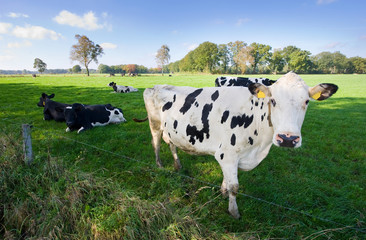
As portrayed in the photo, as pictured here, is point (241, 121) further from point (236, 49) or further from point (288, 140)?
point (236, 49)

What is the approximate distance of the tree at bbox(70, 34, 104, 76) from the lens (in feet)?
192

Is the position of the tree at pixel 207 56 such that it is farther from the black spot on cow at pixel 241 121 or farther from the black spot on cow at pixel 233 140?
the black spot on cow at pixel 233 140

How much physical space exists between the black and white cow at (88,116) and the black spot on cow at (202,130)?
4.92 metres

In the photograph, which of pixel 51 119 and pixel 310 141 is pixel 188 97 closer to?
pixel 310 141

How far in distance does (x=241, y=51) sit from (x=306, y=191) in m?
79.0

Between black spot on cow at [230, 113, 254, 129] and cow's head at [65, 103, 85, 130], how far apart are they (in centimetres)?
583

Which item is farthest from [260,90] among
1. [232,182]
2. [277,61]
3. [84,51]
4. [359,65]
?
[359,65]

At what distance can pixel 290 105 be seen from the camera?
2.12 m

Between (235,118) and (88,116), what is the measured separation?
19.9 ft

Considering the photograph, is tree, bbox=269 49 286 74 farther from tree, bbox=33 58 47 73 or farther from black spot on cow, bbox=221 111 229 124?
tree, bbox=33 58 47 73

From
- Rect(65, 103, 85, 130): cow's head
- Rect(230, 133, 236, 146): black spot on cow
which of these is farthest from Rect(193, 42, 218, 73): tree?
Rect(230, 133, 236, 146): black spot on cow

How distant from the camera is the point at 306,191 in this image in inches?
133

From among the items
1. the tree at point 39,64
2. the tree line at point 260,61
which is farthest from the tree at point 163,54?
the tree at point 39,64

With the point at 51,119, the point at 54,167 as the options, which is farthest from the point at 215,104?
the point at 51,119
